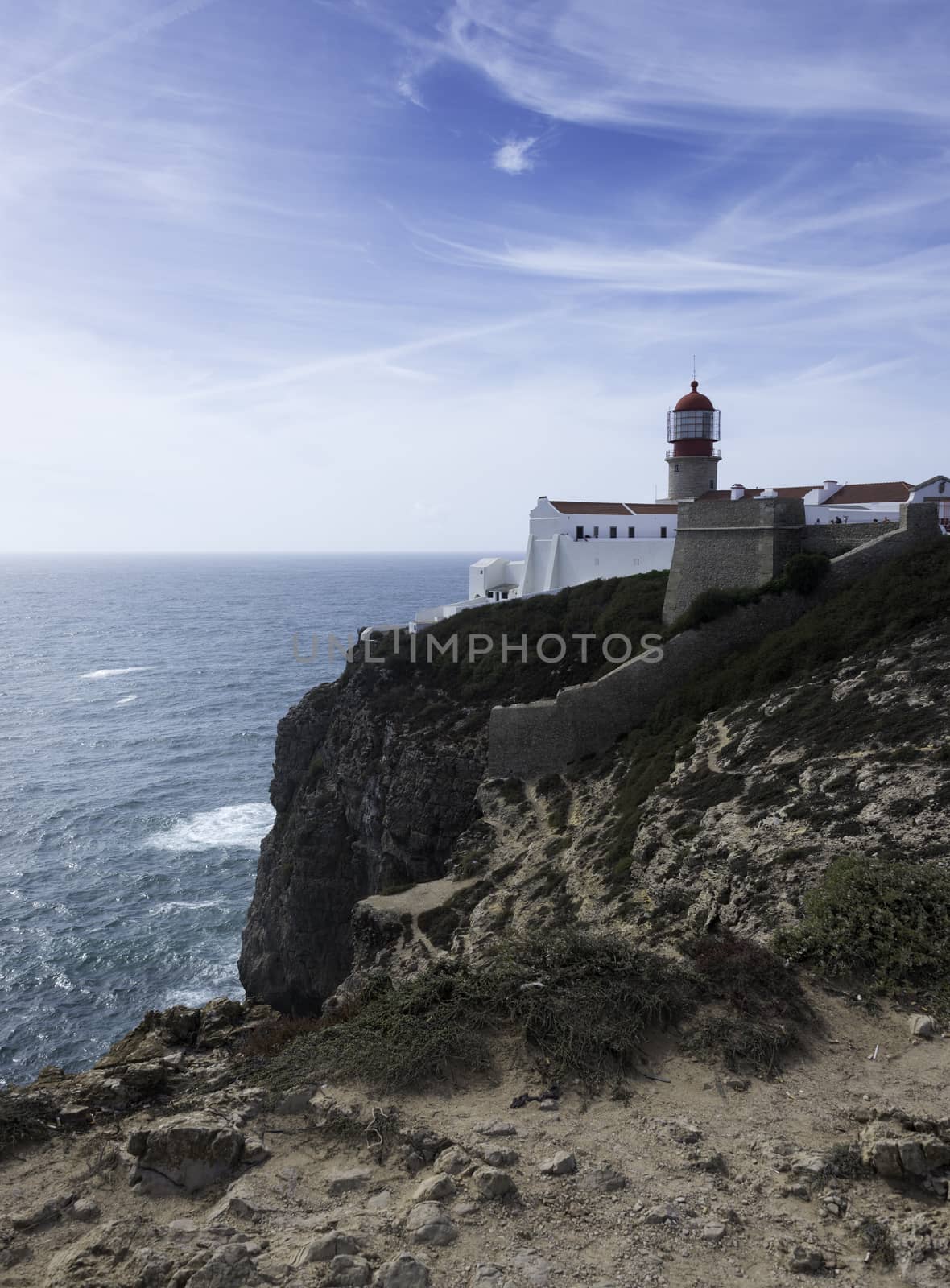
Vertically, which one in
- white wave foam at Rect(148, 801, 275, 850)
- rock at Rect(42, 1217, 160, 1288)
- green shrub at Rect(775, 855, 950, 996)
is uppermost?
green shrub at Rect(775, 855, 950, 996)

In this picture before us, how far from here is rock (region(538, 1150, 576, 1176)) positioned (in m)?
7.80

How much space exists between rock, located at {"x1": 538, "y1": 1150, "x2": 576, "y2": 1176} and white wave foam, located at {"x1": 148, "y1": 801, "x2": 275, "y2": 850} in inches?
1738

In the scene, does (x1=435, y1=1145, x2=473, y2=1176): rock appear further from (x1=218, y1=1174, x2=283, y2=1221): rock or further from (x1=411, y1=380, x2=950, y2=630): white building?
(x1=411, y1=380, x2=950, y2=630): white building

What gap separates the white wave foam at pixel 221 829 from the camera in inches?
1929

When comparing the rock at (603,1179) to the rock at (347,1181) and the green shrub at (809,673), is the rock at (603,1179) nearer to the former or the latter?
the rock at (347,1181)

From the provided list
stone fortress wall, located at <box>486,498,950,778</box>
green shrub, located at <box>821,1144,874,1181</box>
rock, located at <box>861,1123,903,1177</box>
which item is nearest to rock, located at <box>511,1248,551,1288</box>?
green shrub, located at <box>821,1144,874,1181</box>

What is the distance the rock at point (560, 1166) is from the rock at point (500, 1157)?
29 centimetres

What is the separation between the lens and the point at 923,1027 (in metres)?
9.96

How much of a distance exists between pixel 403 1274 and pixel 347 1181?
146 cm

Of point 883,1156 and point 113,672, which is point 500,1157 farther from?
point 113,672

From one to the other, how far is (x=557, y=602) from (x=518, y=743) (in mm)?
13346

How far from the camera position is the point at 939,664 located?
2127 cm

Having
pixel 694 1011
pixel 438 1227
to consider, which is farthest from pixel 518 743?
pixel 438 1227

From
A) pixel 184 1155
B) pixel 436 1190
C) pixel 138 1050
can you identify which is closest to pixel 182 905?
pixel 138 1050
